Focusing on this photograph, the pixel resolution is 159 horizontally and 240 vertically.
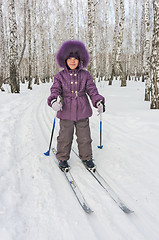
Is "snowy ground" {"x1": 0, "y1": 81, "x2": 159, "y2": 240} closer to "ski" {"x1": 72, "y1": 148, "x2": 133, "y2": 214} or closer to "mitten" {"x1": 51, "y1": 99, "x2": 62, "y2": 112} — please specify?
"ski" {"x1": 72, "y1": 148, "x2": 133, "y2": 214}

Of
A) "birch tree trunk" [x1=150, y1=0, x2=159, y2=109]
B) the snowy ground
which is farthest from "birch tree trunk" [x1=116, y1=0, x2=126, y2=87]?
the snowy ground

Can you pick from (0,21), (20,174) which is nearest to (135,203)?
(20,174)

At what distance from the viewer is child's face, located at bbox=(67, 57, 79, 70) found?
256cm

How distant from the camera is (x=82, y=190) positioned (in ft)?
7.09

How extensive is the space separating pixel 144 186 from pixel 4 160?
2.06m

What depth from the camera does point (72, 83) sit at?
2.59 metres

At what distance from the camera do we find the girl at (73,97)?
101 inches

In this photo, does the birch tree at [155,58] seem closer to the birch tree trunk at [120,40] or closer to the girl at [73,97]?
the girl at [73,97]

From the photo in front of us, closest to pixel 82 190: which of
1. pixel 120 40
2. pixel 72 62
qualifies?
pixel 72 62

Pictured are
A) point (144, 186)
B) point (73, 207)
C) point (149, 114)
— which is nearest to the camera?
point (73, 207)

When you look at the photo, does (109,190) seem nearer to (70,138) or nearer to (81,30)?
(70,138)

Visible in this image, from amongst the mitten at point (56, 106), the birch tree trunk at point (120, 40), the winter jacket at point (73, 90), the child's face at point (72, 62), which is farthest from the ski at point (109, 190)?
the birch tree trunk at point (120, 40)

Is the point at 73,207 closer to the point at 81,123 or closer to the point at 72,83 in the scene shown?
the point at 81,123

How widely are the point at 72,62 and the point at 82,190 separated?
1797mm
